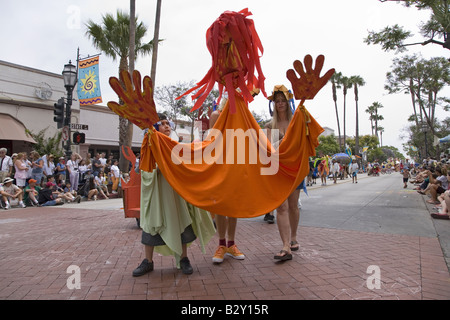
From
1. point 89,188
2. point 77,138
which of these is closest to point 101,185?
point 89,188

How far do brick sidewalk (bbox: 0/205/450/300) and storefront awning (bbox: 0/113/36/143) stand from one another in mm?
12700

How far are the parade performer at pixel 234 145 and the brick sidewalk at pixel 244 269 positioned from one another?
0.69 metres

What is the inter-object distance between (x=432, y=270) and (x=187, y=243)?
2416 mm

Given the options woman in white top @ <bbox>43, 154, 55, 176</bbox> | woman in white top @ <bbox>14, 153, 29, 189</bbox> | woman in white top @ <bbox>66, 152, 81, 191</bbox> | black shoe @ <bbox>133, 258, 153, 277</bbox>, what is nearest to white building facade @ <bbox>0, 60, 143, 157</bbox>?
woman in white top @ <bbox>66, 152, 81, 191</bbox>

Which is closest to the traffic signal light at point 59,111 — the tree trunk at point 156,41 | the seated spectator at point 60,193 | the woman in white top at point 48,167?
the woman in white top at point 48,167

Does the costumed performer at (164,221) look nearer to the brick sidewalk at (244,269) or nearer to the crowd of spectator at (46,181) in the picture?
the brick sidewalk at (244,269)

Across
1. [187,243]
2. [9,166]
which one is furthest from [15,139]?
[187,243]

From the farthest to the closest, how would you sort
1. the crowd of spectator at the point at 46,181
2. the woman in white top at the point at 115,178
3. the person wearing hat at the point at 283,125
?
the woman in white top at the point at 115,178 → the crowd of spectator at the point at 46,181 → the person wearing hat at the point at 283,125

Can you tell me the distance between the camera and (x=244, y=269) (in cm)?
306

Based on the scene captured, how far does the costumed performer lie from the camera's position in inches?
112

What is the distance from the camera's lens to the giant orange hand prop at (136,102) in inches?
108

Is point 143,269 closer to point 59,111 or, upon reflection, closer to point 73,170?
point 59,111

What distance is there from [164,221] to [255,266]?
43.1 inches
